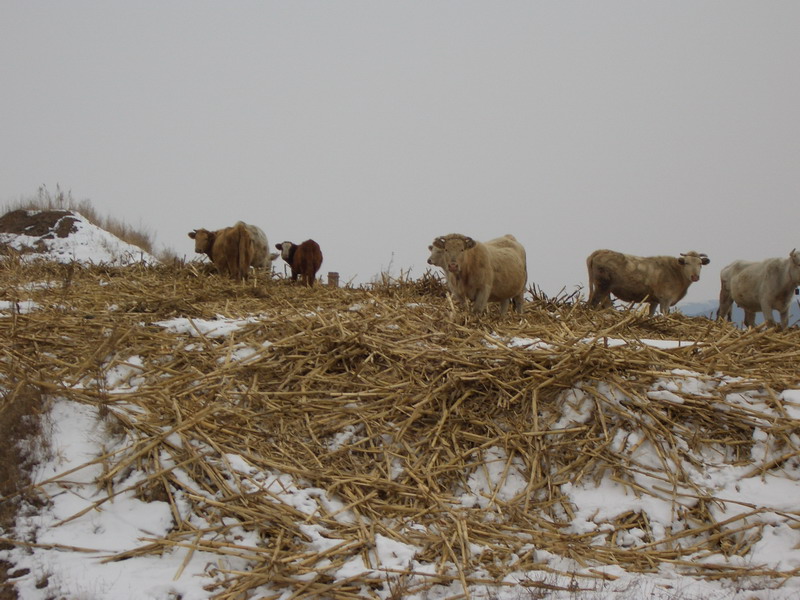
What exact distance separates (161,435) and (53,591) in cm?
127

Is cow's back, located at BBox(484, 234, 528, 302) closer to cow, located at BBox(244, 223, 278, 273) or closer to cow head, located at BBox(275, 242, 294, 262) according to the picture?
cow head, located at BBox(275, 242, 294, 262)

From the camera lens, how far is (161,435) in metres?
4.65

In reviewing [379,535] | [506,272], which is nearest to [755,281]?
[506,272]

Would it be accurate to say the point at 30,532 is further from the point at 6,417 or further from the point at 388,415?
the point at 388,415

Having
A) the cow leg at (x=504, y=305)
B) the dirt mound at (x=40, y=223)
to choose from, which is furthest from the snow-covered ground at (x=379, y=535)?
the dirt mound at (x=40, y=223)

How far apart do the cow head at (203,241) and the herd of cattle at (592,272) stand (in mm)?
20

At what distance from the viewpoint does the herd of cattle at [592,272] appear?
360 inches

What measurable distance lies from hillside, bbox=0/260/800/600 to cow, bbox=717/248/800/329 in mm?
5660

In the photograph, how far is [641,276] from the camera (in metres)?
12.8

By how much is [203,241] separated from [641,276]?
8.79m

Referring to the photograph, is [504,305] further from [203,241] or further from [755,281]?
[203,241]

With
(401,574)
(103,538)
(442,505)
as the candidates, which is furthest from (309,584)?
(103,538)

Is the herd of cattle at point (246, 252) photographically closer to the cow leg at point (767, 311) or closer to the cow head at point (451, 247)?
the cow head at point (451, 247)

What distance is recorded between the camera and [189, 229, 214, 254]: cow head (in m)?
13.7
